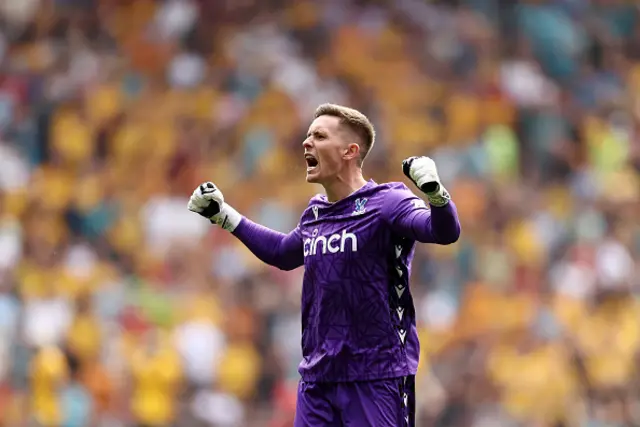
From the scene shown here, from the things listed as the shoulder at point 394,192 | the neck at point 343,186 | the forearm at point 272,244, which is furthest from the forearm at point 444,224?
the forearm at point 272,244

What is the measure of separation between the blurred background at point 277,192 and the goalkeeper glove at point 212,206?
4.10 meters

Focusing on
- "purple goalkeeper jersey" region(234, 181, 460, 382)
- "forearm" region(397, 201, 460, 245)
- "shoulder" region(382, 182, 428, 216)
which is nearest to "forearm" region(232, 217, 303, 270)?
"purple goalkeeper jersey" region(234, 181, 460, 382)

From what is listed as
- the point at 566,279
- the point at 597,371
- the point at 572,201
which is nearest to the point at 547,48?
the point at 572,201

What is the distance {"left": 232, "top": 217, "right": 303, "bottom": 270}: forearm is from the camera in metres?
5.90

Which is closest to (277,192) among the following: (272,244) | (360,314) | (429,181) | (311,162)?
(272,244)

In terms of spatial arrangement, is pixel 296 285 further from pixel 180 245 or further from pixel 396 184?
pixel 396 184

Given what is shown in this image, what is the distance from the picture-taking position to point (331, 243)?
5.44 meters

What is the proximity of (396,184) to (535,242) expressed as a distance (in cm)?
623

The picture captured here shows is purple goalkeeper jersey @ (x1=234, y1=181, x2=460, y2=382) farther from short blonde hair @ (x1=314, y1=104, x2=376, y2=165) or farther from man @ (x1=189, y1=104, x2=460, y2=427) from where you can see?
short blonde hair @ (x1=314, y1=104, x2=376, y2=165)

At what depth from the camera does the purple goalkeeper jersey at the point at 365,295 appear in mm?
5352

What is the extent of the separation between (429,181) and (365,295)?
0.79 meters

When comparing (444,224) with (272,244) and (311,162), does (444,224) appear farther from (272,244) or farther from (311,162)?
(272,244)

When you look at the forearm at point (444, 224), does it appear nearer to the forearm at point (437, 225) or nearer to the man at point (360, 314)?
the forearm at point (437, 225)

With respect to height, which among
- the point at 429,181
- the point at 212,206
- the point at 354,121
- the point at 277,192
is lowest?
the point at 429,181
